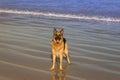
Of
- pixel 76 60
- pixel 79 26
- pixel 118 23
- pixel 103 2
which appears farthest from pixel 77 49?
pixel 103 2

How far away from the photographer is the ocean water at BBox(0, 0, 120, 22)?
55.3 ft

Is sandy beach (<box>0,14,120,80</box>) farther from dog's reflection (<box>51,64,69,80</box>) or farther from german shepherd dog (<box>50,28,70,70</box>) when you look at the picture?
german shepherd dog (<box>50,28,70,70</box>)

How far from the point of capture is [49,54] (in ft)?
27.7

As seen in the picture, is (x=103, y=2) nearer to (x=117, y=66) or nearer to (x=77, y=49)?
(x=77, y=49)

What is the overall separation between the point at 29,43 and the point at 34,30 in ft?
7.43

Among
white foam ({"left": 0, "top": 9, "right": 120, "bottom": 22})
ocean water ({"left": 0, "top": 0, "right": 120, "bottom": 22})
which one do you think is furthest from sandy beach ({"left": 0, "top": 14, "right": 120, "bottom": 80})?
ocean water ({"left": 0, "top": 0, "right": 120, "bottom": 22})

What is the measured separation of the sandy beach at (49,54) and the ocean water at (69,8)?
14.8 feet

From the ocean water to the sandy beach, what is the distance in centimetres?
450

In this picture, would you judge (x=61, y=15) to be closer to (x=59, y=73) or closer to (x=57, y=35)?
(x=57, y=35)

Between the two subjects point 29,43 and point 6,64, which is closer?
point 6,64

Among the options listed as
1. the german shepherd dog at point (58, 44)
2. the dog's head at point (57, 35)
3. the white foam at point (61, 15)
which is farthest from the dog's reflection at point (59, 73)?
the white foam at point (61, 15)

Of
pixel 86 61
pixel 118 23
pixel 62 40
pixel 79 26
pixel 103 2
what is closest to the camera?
pixel 62 40

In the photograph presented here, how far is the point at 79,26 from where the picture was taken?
43.0 ft

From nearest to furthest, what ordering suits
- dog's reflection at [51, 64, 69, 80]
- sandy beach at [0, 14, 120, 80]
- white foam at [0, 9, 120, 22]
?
1. dog's reflection at [51, 64, 69, 80]
2. sandy beach at [0, 14, 120, 80]
3. white foam at [0, 9, 120, 22]
